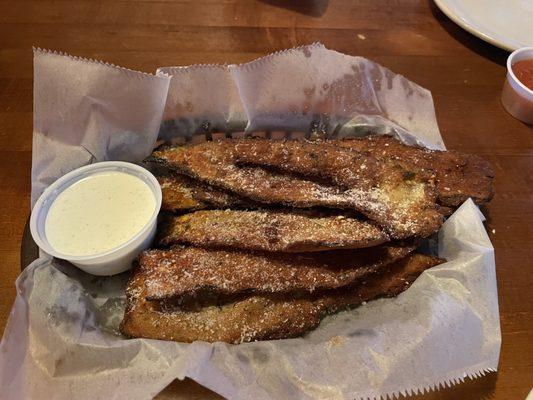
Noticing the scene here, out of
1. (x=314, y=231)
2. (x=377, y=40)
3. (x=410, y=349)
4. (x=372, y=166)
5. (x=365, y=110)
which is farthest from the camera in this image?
(x=377, y=40)

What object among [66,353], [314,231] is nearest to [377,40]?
[314,231]

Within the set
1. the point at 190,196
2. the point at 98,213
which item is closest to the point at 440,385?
the point at 190,196

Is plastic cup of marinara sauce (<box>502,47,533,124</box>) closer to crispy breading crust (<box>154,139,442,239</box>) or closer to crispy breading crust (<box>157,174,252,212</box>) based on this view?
crispy breading crust (<box>154,139,442,239</box>)

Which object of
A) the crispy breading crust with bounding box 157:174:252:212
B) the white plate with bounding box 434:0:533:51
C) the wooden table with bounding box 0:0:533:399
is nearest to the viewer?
the crispy breading crust with bounding box 157:174:252:212

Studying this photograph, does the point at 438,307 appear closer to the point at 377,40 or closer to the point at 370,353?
the point at 370,353

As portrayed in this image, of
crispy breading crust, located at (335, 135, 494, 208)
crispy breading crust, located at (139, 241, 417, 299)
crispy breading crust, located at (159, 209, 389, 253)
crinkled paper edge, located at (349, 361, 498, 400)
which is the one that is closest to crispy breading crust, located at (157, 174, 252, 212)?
crispy breading crust, located at (159, 209, 389, 253)
